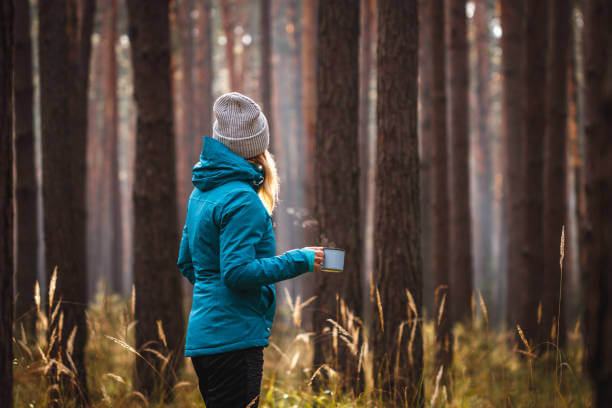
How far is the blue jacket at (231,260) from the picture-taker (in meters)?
2.54

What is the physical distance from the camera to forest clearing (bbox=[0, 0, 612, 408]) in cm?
259

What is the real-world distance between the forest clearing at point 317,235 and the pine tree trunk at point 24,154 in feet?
0.08

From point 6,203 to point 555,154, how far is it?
804cm

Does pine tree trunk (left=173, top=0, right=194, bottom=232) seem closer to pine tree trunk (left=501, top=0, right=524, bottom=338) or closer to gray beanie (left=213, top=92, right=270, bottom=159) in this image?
pine tree trunk (left=501, top=0, right=524, bottom=338)

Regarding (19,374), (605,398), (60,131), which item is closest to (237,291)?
(605,398)

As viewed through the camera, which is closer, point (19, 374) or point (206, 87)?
point (19, 374)

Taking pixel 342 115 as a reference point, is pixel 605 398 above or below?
below

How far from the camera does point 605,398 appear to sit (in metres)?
1.66

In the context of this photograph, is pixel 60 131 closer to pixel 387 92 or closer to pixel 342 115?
pixel 342 115

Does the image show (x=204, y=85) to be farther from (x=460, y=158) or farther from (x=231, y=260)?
(x=231, y=260)

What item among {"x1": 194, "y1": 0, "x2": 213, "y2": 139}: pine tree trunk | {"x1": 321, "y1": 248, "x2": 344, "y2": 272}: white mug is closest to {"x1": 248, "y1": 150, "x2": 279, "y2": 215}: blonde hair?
{"x1": 321, "y1": 248, "x2": 344, "y2": 272}: white mug

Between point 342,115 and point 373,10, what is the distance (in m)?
12.2

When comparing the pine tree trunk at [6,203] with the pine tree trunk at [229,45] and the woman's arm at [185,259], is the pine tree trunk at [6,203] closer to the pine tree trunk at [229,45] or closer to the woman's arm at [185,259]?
the woman's arm at [185,259]

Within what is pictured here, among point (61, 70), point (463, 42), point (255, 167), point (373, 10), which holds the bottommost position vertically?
point (255, 167)
